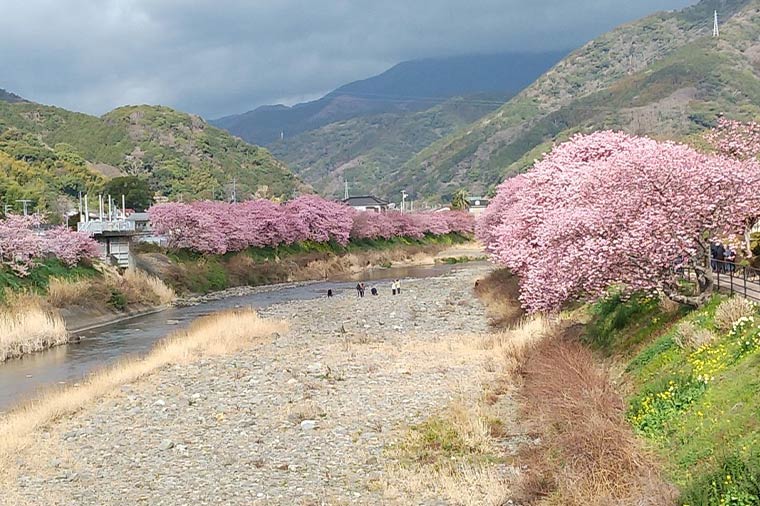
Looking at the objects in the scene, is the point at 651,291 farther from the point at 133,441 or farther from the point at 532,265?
the point at 133,441

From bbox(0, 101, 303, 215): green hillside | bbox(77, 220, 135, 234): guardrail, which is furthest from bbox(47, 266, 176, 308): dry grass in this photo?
bbox(0, 101, 303, 215): green hillside

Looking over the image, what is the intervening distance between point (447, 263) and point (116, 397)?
250ft

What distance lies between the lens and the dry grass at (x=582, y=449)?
1238 cm

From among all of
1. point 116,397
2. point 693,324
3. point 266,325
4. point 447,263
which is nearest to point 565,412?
point 693,324

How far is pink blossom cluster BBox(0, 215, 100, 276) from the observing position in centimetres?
4838

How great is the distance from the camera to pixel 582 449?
1409cm

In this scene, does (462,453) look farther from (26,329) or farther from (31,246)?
(31,246)

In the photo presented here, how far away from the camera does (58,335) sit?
1555 inches

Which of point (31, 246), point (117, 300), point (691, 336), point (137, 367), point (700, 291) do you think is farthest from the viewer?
point (117, 300)

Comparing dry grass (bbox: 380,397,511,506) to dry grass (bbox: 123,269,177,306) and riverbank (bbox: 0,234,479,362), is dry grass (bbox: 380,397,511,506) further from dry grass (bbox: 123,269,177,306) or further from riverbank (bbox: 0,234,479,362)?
dry grass (bbox: 123,269,177,306)

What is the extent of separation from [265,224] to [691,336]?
234 ft

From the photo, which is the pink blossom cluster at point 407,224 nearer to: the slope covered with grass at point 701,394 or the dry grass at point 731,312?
the slope covered with grass at point 701,394

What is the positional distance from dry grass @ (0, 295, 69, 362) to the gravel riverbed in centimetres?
1106

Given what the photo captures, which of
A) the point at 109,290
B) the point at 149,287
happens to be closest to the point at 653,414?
the point at 109,290
